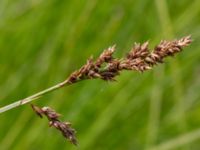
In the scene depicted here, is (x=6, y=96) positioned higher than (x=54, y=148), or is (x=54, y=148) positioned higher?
(x=6, y=96)

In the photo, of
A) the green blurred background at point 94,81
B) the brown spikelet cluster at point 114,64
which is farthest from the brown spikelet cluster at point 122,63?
the green blurred background at point 94,81

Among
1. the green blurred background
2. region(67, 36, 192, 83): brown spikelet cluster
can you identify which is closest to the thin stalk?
region(67, 36, 192, 83): brown spikelet cluster

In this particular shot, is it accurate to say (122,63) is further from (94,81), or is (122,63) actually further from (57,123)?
(94,81)

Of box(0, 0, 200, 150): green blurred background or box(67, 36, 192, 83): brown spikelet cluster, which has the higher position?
box(0, 0, 200, 150): green blurred background

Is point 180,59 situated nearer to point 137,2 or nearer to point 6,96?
point 137,2

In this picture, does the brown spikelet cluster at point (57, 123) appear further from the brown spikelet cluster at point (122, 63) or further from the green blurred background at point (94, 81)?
the green blurred background at point (94, 81)

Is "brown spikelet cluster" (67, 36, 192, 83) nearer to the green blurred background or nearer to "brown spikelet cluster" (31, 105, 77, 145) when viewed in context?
"brown spikelet cluster" (31, 105, 77, 145)

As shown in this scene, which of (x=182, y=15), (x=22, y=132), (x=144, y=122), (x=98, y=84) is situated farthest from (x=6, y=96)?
(x=182, y=15)

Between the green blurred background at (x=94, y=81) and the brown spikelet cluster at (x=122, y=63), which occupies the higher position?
the green blurred background at (x=94, y=81)
